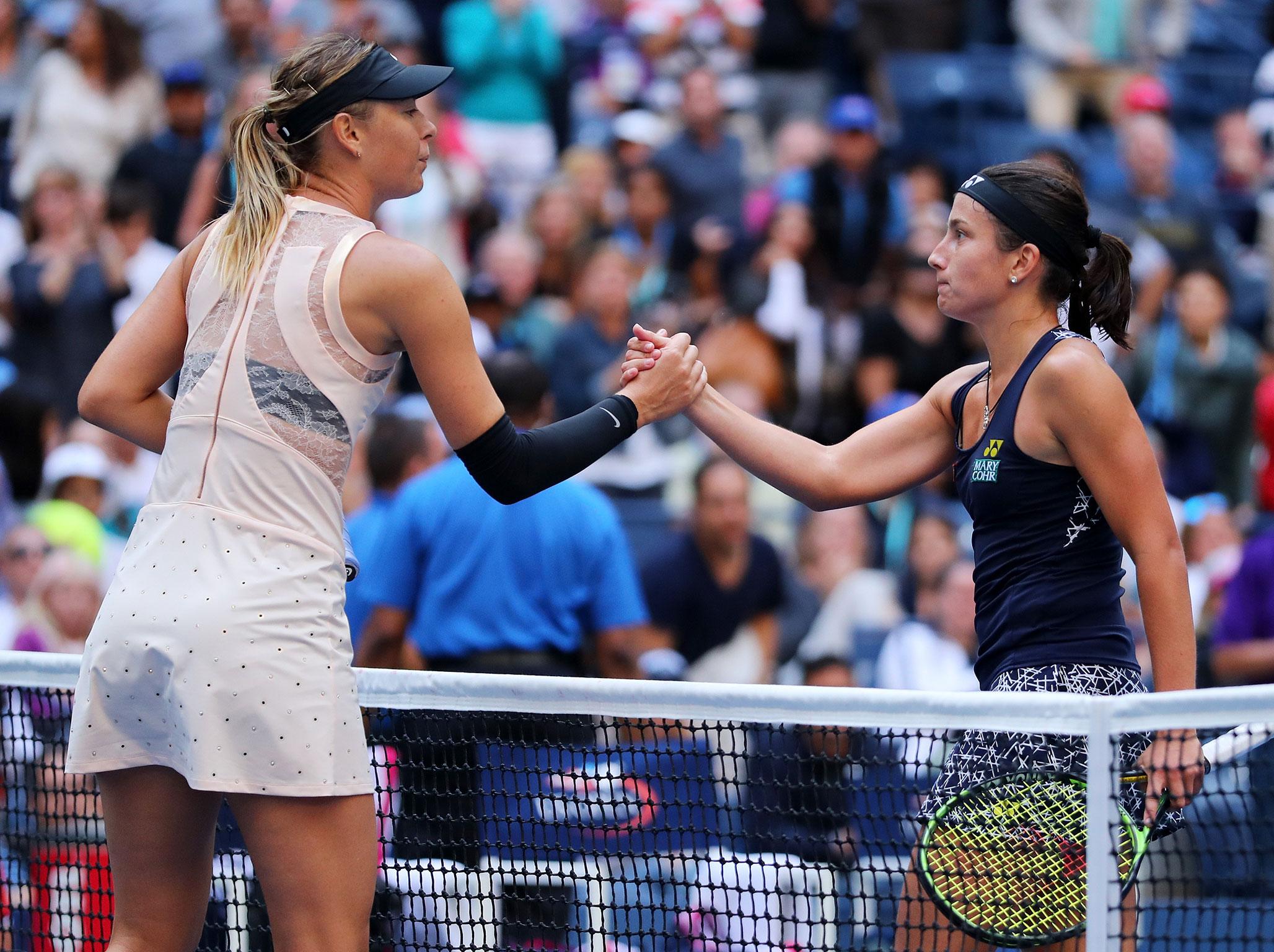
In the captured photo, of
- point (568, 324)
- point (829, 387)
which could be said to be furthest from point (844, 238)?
point (568, 324)

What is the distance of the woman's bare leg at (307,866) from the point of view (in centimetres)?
Result: 288

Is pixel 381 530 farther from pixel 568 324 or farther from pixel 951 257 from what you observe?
pixel 568 324

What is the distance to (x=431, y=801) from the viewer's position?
495 centimetres

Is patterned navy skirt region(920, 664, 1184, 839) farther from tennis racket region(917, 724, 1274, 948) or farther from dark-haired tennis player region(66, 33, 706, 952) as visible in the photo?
dark-haired tennis player region(66, 33, 706, 952)

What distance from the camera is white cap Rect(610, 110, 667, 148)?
34.8ft

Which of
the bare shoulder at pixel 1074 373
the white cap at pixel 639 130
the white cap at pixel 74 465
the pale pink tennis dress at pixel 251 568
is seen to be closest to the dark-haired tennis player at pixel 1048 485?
the bare shoulder at pixel 1074 373

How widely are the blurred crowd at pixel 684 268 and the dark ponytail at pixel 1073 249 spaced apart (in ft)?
7.60

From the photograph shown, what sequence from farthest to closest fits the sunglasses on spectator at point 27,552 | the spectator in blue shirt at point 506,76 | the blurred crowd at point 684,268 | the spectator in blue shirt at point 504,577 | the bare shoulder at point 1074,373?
the spectator in blue shirt at point 506,76 < the sunglasses on spectator at point 27,552 < the blurred crowd at point 684,268 < the spectator in blue shirt at point 504,577 < the bare shoulder at point 1074,373

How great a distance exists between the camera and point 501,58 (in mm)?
11047

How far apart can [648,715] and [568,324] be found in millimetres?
5843

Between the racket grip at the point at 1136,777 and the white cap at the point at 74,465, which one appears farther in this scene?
the white cap at the point at 74,465

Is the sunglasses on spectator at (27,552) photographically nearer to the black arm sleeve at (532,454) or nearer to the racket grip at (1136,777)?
the black arm sleeve at (532,454)

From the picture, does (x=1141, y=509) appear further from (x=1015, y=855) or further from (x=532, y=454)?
(x=532, y=454)

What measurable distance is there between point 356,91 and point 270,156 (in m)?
0.20
